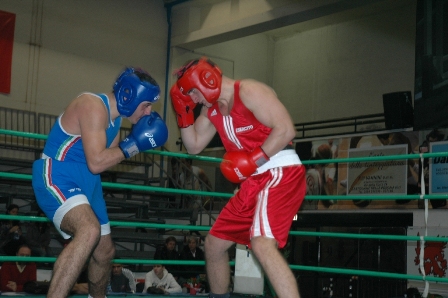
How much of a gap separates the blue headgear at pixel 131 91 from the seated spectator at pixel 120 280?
14.3ft

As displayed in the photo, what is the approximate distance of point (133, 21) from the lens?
39.3ft

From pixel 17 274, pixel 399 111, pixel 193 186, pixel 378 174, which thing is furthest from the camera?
pixel 193 186

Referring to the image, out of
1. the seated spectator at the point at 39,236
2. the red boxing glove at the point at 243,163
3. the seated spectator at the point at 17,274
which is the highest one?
the red boxing glove at the point at 243,163

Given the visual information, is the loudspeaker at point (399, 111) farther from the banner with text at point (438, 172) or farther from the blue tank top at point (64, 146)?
the blue tank top at point (64, 146)

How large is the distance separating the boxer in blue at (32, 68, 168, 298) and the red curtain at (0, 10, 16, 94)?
25.2 feet

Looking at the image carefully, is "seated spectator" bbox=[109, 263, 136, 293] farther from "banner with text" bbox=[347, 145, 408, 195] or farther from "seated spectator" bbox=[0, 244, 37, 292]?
"banner with text" bbox=[347, 145, 408, 195]

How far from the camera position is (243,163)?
9.10 feet

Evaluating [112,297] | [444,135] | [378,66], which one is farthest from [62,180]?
[378,66]

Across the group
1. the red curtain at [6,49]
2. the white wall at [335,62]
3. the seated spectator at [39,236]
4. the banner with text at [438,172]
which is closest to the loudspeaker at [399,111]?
the banner with text at [438,172]

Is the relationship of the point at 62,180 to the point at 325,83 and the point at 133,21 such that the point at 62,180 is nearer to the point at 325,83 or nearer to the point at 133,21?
the point at 133,21

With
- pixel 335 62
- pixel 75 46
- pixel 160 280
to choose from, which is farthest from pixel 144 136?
pixel 335 62

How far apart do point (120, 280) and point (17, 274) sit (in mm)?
1372

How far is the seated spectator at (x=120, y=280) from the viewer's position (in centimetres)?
703

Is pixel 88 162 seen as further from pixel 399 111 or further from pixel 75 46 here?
pixel 75 46
